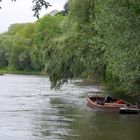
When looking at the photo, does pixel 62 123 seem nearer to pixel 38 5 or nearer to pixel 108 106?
pixel 108 106

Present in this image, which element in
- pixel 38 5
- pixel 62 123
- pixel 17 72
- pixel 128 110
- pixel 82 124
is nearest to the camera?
pixel 38 5

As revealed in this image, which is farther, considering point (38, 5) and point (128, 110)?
point (128, 110)

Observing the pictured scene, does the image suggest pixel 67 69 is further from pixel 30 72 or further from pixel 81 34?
pixel 30 72

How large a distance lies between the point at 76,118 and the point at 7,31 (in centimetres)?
12463

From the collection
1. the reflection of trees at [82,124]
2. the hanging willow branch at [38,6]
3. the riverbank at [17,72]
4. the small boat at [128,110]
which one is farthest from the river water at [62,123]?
the riverbank at [17,72]

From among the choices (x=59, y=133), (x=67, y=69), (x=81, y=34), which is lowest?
(x=59, y=133)

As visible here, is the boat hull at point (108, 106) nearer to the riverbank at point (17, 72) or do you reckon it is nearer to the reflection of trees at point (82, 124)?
the reflection of trees at point (82, 124)

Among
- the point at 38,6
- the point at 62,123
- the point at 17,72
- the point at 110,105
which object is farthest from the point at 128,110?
the point at 17,72

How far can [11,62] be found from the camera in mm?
115312

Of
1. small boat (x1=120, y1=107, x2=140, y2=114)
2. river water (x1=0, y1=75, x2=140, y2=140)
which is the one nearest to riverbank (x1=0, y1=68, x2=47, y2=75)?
river water (x1=0, y1=75, x2=140, y2=140)

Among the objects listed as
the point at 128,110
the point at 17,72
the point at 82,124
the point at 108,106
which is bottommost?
the point at 82,124

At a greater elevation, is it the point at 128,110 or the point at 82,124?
the point at 128,110

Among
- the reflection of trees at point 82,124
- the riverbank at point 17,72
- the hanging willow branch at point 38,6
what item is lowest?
the reflection of trees at point 82,124

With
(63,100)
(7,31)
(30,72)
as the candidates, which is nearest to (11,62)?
(30,72)
